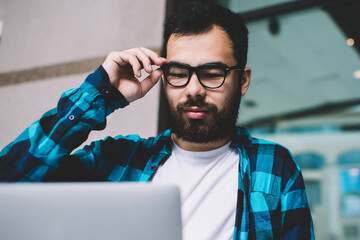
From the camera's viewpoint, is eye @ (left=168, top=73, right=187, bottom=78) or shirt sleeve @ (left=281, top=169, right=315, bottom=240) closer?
shirt sleeve @ (left=281, top=169, right=315, bottom=240)

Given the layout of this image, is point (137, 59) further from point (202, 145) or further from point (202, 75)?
point (202, 145)

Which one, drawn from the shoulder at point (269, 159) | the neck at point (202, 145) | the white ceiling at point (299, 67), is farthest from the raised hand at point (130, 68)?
the white ceiling at point (299, 67)

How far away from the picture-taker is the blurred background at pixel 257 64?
1.93 metres

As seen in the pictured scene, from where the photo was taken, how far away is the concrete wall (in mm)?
1782

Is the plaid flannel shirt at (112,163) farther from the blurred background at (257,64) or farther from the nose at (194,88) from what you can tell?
the blurred background at (257,64)

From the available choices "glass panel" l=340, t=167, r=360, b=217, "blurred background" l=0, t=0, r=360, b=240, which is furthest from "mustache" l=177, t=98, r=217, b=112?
"glass panel" l=340, t=167, r=360, b=217

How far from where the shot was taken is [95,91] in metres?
0.96

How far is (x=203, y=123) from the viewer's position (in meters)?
1.01

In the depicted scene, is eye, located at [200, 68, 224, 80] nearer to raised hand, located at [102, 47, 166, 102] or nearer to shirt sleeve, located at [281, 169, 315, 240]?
raised hand, located at [102, 47, 166, 102]

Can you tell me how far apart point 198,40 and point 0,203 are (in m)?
0.76

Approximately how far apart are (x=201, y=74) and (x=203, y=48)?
9 centimetres

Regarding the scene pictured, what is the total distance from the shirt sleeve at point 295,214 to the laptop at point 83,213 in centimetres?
57

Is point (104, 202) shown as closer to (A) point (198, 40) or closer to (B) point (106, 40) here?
(A) point (198, 40)

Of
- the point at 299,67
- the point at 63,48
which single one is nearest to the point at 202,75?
the point at 63,48
